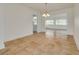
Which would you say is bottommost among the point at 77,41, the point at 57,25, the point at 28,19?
the point at 77,41

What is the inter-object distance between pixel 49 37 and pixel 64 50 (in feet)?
1.27

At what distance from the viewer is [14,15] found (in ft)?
6.59

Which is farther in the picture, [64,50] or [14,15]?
[14,15]

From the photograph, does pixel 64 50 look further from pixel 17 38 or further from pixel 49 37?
pixel 17 38

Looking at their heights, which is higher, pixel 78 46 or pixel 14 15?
pixel 14 15

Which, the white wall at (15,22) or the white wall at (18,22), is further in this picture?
the white wall at (18,22)

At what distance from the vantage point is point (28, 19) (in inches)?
85.2

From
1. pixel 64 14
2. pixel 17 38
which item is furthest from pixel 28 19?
pixel 64 14

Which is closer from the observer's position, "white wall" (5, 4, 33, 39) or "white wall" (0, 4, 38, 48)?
"white wall" (0, 4, 38, 48)

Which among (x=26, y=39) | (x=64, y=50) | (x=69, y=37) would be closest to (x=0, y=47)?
(x=26, y=39)
